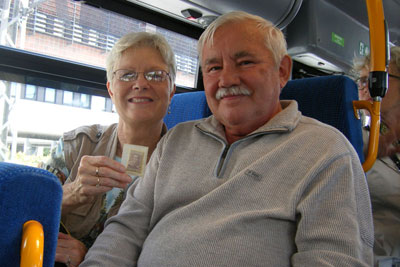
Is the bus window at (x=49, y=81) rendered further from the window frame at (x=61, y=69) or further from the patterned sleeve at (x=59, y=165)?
the patterned sleeve at (x=59, y=165)

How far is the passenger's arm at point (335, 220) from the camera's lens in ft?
3.53

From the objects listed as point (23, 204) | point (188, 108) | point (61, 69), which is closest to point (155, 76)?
point (188, 108)

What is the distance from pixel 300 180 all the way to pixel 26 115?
190 centimetres

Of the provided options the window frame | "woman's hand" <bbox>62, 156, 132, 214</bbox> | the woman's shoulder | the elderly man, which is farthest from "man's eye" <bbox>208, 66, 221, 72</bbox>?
the window frame

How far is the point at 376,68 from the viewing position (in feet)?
5.53

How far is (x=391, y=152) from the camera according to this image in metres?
2.06

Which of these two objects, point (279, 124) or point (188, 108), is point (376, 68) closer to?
point (279, 124)

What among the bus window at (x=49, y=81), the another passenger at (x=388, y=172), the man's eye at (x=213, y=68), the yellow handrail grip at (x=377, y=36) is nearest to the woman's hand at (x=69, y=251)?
the man's eye at (x=213, y=68)

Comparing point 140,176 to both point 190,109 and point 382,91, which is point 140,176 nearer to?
point 190,109

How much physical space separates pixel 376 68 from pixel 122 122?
4.37ft

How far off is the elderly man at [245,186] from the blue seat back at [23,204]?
0.68 m

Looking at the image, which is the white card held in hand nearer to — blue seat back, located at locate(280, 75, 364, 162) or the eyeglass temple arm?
blue seat back, located at locate(280, 75, 364, 162)

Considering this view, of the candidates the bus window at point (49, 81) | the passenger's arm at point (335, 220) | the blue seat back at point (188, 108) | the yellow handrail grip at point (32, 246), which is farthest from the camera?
the bus window at point (49, 81)

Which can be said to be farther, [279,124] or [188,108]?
[188,108]
